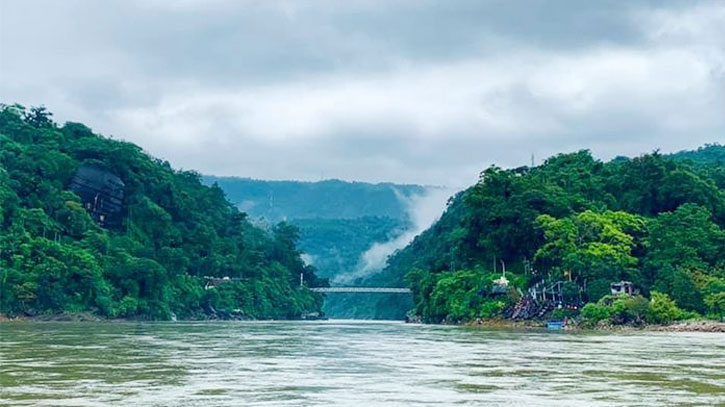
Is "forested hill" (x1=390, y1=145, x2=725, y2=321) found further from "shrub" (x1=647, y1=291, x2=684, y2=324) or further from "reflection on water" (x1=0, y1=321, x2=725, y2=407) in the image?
"reflection on water" (x1=0, y1=321, x2=725, y2=407)

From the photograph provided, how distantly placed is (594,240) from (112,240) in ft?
203

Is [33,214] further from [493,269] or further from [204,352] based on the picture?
[204,352]

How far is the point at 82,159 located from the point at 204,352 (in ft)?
318

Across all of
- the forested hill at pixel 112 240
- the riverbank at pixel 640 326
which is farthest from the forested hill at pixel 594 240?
the forested hill at pixel 112 240

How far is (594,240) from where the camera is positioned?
8731cm

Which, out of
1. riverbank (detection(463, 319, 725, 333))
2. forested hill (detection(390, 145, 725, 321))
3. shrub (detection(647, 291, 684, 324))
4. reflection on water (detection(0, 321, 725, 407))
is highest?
forested hill (detection(390, 145, 725, 321))

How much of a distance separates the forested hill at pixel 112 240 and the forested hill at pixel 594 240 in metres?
32.7

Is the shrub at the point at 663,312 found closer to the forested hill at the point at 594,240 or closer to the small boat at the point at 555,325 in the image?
the forested hill at the point at 594,240

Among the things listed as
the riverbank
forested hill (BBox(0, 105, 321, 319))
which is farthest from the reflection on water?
forested hill (BBox(0, 105, 321, 319))

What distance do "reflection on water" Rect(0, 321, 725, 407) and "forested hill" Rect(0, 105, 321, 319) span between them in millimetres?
63219

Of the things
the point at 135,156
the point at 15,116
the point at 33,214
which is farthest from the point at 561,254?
the point at 15,116

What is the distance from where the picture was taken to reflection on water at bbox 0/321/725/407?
66.6ft

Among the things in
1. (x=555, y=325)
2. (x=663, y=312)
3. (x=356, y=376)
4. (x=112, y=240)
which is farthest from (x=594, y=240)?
(x=356, y=376)

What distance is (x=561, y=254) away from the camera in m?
85.9
